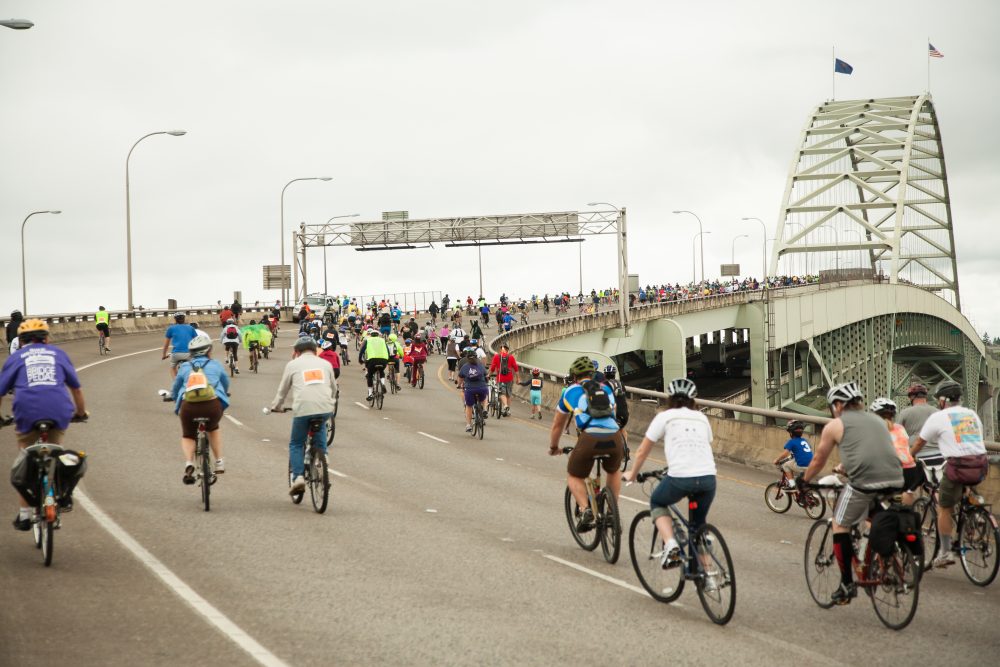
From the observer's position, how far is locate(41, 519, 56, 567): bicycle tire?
8645 millimetres

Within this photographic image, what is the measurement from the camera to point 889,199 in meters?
94.8

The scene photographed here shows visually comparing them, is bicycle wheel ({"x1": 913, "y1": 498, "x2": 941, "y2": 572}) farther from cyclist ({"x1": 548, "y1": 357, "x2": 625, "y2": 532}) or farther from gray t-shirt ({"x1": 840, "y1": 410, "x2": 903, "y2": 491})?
cyclist ({"x1": 548, "y1": 357, "x2": 625, "y2": 532})

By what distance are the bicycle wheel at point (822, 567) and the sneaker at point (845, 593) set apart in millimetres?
123

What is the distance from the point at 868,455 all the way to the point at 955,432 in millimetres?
2283

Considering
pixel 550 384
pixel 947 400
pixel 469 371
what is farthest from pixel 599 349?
pixel 947 400

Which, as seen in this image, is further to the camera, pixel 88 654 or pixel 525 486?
pixel 525 486

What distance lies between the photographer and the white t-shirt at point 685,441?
26.3ft

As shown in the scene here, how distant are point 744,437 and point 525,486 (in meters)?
6.51

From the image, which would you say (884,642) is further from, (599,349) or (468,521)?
(599,349)

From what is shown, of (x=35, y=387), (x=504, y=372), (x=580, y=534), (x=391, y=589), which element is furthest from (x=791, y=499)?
(x=504, y=372)

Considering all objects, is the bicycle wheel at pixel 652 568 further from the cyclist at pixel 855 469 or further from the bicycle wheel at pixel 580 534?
the bicycle wheel at pixel 580 534

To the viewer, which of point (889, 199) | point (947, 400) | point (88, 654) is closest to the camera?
point (88, 654)

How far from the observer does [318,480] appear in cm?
1177

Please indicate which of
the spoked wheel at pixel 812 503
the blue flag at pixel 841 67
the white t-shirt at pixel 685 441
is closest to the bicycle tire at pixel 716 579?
the white t-shirt at pixel 685 441
